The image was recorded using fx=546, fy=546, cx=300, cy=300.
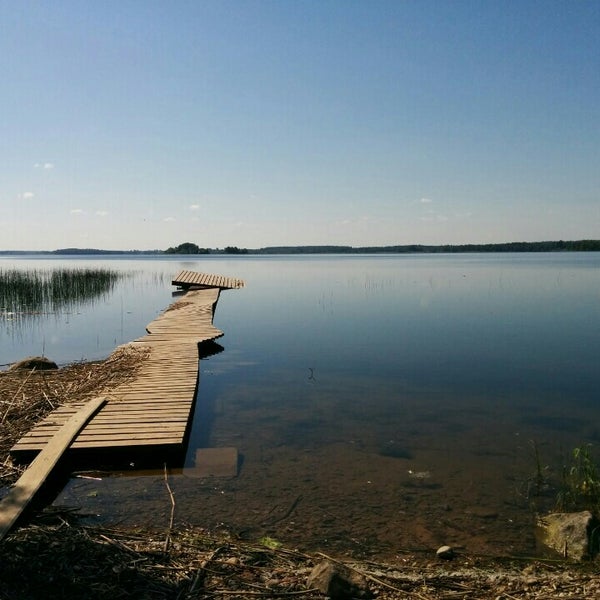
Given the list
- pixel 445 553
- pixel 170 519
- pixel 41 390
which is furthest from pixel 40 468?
pixel 445 553

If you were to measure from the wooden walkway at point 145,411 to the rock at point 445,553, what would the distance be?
2.94 metres

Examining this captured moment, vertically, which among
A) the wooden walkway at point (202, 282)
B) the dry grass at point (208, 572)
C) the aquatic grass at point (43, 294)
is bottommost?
the dry grass at point (208, 572)

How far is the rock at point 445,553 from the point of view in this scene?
4211 mm

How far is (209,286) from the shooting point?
2864 cm

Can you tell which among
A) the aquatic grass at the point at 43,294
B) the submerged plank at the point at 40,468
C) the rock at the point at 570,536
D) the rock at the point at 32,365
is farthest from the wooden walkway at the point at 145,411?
the aquatic grass at the point at 43,294

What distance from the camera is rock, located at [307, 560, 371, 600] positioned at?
11.0 feet

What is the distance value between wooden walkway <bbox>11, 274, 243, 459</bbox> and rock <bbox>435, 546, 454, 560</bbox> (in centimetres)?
A: 294

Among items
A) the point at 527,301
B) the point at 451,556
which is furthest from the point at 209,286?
the point at 451,556

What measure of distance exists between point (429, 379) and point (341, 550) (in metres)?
6.59

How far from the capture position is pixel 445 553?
4227 millimetres

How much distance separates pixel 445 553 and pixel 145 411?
13.5 feet

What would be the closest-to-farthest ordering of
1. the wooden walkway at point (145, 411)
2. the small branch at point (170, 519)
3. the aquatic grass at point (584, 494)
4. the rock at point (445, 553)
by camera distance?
the small branch at point (170, 519) < the rock at point (445, 553) < the aquatic grass at point (584, 494) < the wooden walkway at point (145, 411)

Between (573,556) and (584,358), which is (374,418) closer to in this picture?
(573,556)

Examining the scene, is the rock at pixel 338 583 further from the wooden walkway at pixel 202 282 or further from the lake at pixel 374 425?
the wooden walkway at pixel 202 282
